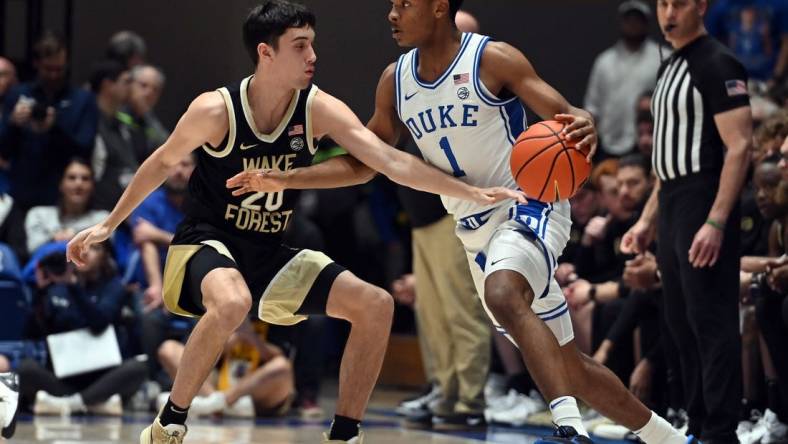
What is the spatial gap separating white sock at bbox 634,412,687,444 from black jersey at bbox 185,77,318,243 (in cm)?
174

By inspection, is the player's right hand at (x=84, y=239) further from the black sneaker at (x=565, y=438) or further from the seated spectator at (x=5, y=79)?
the seated spectator at (x=5, y=79)

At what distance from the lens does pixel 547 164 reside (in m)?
5.26

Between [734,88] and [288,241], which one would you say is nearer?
[734,88]

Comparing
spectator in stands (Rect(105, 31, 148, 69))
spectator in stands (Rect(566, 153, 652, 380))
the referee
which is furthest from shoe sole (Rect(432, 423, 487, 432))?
spectator in stands (Rect(105, 31, 148, 69))

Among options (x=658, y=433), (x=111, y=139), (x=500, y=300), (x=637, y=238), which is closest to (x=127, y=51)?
(x=111, y=139)

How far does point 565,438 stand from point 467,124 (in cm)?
148

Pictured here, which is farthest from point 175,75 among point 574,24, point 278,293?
point 278,293

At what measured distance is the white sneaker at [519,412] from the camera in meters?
8.18

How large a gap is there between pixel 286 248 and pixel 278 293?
0.24 metres

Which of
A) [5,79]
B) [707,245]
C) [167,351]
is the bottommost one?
[167,351]

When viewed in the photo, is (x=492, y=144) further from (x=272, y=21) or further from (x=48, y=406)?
(x=48, y=406)

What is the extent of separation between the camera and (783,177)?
6859 mm

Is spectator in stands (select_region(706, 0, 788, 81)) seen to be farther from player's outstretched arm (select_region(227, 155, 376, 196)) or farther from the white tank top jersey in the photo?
player's outstretched arm (select_region(227, 155, 376, 196))

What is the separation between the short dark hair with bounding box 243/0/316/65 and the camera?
563 cm
